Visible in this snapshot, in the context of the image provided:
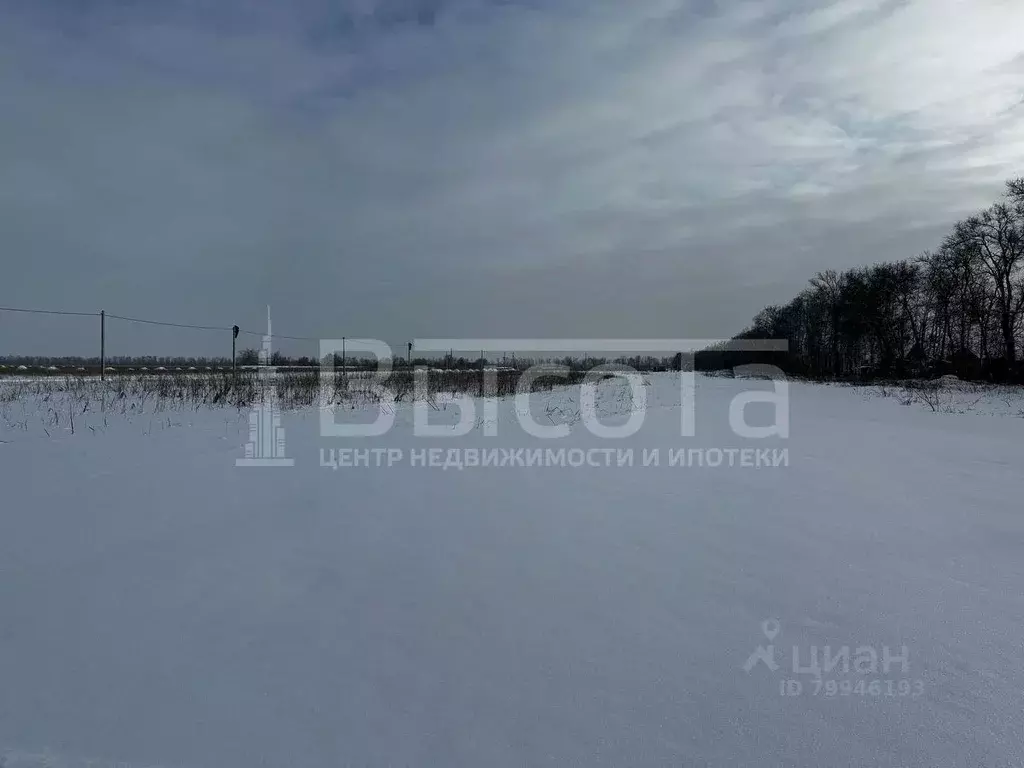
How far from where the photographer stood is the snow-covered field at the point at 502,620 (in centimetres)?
141

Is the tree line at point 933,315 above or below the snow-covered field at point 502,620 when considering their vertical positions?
above

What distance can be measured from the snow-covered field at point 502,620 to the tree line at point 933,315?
2348 centimetres

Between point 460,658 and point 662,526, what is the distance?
180 centimetres

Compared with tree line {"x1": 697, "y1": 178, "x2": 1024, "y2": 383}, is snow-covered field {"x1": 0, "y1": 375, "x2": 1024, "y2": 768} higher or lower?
lower

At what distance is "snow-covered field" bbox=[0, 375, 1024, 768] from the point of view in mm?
1409

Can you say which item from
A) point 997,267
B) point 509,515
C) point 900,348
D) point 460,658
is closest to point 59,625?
point 460,658

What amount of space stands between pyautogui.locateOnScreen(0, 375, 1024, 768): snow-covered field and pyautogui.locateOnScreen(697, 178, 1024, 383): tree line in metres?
23.5

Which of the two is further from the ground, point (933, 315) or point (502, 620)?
point (933, 315)

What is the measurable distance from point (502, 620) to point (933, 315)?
116 feet

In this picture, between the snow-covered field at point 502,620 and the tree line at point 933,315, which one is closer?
the snow-covered field at point 502,620

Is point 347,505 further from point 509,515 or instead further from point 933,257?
point 933,257

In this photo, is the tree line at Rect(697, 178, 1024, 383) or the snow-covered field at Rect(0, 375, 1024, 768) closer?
the snow-covered field at Rect(0, 375, 1024, 768)

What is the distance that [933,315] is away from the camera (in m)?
27.6

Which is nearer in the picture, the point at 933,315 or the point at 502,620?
the point at 502,620
